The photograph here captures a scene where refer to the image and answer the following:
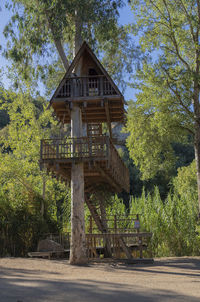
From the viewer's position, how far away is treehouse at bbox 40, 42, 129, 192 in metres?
13.9

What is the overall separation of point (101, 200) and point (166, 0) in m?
12.3

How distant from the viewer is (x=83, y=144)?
1441 centimetres

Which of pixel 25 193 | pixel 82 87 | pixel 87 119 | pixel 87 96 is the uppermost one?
pixel 82 87

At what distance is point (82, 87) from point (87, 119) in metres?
2.87

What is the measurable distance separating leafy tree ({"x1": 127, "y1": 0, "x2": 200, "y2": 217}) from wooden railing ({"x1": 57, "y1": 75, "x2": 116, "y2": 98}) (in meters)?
3.23

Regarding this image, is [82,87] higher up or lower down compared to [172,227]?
higher up

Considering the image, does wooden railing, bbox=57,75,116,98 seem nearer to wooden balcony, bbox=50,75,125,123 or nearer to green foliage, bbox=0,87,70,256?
wooden balcony, bbox=50,75,125,123

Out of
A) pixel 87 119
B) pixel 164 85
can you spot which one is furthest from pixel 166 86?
pixel 87 119

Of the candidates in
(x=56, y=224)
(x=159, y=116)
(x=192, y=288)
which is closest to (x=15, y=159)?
(x=56, y=224)

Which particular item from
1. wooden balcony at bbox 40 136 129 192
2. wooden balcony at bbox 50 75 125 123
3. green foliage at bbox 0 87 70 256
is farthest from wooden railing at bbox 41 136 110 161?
green foliage at bbox 0 87 70 256

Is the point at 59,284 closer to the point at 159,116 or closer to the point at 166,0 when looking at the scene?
the point at 159,116

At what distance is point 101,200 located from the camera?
17.4 m

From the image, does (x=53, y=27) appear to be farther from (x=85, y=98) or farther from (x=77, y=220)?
(x=77, y=220)

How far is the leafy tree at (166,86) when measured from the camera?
1722 cm
